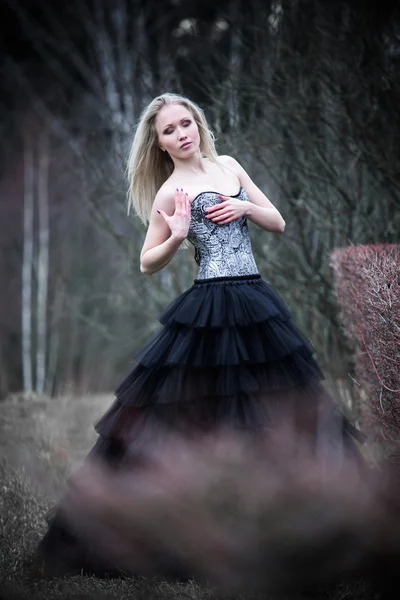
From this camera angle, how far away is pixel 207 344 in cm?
323

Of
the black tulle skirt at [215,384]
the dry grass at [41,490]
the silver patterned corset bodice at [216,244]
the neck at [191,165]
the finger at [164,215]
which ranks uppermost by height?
the neck at [191,165]

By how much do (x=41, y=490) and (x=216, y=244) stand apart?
6.64ft

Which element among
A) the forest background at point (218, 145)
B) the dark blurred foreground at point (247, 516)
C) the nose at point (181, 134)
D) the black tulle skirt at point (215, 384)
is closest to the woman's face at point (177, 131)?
the nose at point (181, 134)

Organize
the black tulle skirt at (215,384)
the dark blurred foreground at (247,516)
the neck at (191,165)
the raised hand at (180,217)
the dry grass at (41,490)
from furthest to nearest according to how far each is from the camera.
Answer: the neck at (191,165)
the raised hand at (180,217)
the black tulle skirt at (215,384)
the dry grass at (41,490)
the dark blurred foreground at (247,516)

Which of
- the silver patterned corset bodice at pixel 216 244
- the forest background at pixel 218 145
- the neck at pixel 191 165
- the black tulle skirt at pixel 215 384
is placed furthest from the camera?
the forest background at pixel 218 145

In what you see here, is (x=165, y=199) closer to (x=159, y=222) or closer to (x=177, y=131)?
(x=159, y=222)

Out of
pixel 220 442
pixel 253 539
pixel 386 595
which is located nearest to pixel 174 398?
pixel 220 442

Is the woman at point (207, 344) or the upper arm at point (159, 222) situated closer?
the woman at point (207, 344)

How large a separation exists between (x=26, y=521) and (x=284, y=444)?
1592mm

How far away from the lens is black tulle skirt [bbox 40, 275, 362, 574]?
10.2 ft

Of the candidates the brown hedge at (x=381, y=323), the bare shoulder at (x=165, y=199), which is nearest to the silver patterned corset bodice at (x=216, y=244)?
the bare shoulder at (x=165, y=199)

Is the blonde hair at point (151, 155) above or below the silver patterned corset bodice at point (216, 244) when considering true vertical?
above

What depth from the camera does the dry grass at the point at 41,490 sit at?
294cm

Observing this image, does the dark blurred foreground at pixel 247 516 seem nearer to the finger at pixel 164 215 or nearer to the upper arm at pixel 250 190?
the finger at pixel 164 215
